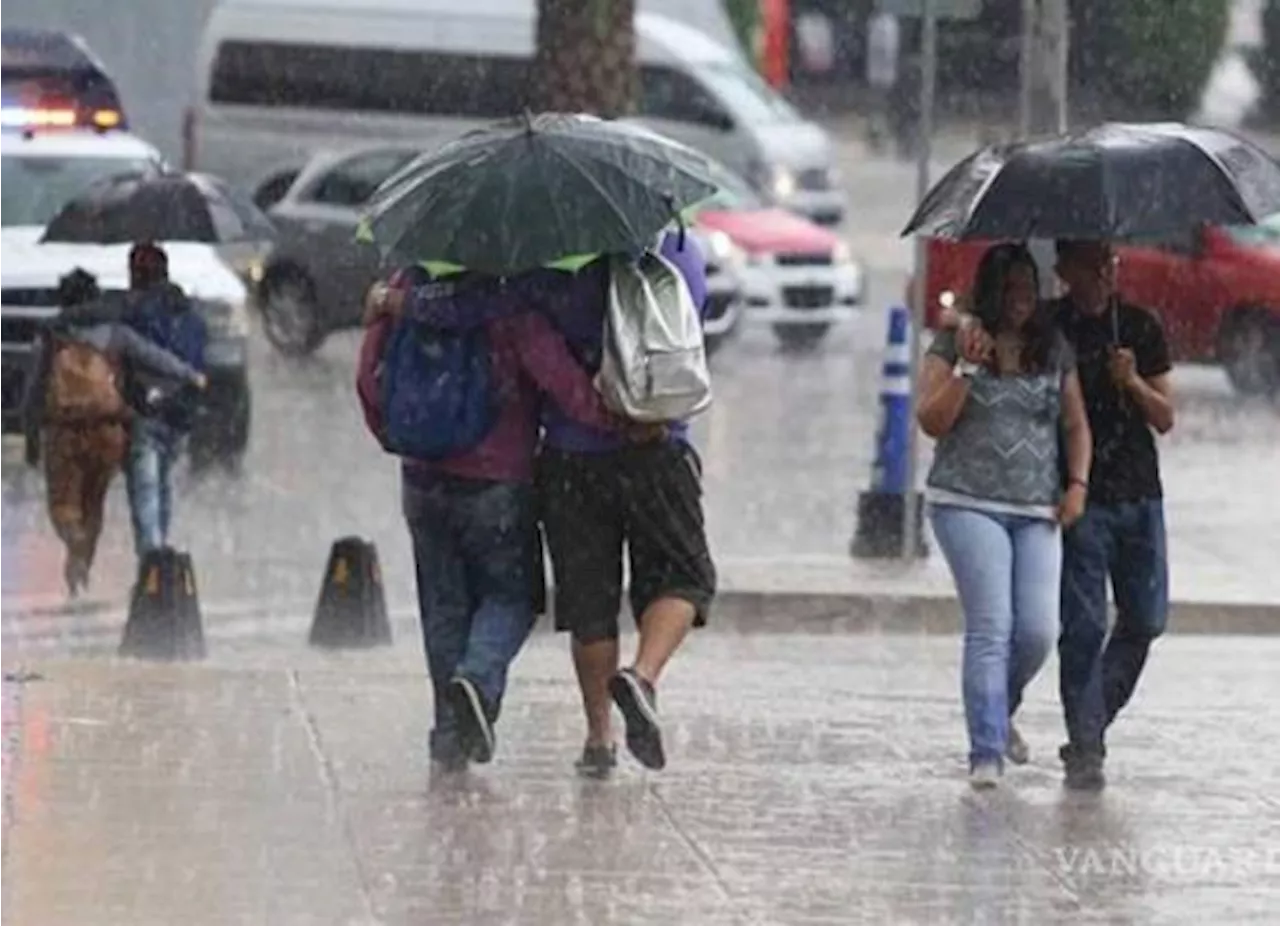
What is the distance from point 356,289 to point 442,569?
2106 centimetres

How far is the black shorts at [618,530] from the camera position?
38.2ft

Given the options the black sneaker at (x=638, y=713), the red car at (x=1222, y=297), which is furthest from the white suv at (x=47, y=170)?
the black sneaker at (x=638, y=713)

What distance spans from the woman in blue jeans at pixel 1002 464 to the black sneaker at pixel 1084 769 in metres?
0.34

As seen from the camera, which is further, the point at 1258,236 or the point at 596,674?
the point at 1258,236

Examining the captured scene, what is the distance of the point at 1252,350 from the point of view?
1171 inches

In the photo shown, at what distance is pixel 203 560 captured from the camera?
64.8 ft

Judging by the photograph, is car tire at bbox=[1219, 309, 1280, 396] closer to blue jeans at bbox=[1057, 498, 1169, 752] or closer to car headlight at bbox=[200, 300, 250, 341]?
car headlight at bbox=[200, 300, 250, 341]

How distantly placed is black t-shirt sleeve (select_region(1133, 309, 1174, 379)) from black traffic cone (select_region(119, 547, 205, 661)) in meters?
4.86

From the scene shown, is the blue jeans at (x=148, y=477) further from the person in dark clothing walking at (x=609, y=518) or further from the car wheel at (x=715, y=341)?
the car wheel at (x=715, y=341)

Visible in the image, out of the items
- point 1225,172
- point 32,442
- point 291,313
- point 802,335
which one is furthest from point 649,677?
point 802,335

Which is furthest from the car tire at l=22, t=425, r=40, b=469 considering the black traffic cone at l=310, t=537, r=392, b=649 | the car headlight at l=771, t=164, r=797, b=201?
the car headlight at l=771, t=164, r=797, b=201

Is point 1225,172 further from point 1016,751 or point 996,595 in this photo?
point 1016,751

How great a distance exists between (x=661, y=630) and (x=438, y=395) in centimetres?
92

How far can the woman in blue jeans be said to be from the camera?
11891mm
